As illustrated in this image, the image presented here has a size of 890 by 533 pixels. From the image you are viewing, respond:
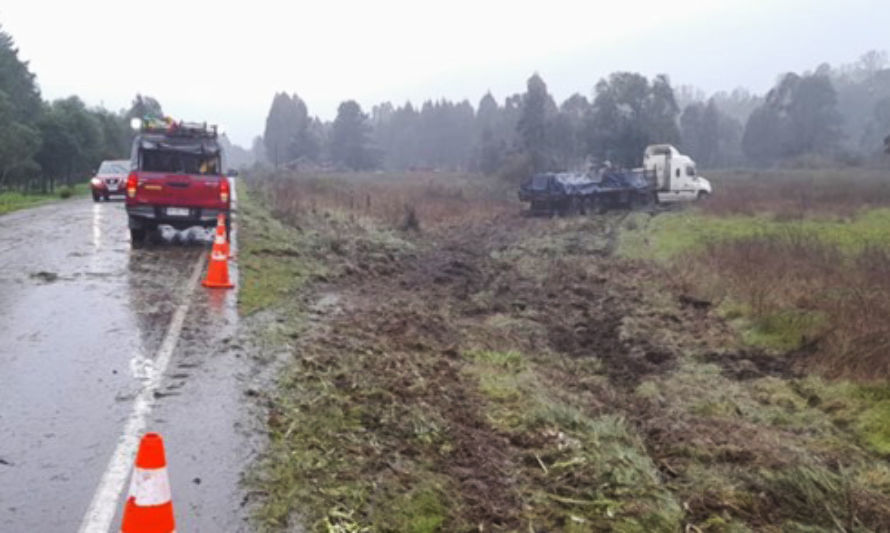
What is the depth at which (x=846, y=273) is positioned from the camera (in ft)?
44.6

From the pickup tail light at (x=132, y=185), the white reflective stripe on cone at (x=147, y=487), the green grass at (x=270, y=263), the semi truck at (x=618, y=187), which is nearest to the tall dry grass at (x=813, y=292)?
the green grass at (x=270, y=263)

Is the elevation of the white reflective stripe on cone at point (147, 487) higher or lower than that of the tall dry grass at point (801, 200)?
lower

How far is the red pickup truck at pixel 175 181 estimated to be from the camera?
50.1 ft

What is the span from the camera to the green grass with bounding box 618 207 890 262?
20406mm

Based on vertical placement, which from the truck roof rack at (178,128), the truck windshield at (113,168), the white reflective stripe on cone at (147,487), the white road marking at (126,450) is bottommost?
the white road marking at (126,450)

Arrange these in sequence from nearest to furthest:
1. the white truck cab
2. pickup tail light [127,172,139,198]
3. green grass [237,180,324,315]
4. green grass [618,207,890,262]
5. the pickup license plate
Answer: green grass [237,180,324,315] → pickup tail light [127,172,139,198] → the pickup license plate → green grass [618,207,890,262] → the white truck cab

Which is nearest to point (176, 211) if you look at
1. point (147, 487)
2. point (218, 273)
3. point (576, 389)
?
point (218, 273)

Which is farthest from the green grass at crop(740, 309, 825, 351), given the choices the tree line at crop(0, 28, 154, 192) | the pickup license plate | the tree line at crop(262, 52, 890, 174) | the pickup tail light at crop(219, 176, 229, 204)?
the tree line at crop(262, 52, 890, 174)

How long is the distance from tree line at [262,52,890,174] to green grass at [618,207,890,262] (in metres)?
35.8

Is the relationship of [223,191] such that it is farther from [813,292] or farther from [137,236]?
[813,292]

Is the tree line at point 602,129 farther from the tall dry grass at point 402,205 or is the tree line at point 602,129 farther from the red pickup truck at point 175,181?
the red pickup truck at point 175,181

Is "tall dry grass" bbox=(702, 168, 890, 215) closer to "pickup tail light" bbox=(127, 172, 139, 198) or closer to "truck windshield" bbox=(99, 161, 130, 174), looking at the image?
"pickup tail light" bbox=(127, 172, 139, 198)

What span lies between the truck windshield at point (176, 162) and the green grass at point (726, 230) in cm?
1073

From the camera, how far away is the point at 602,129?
70125mm
